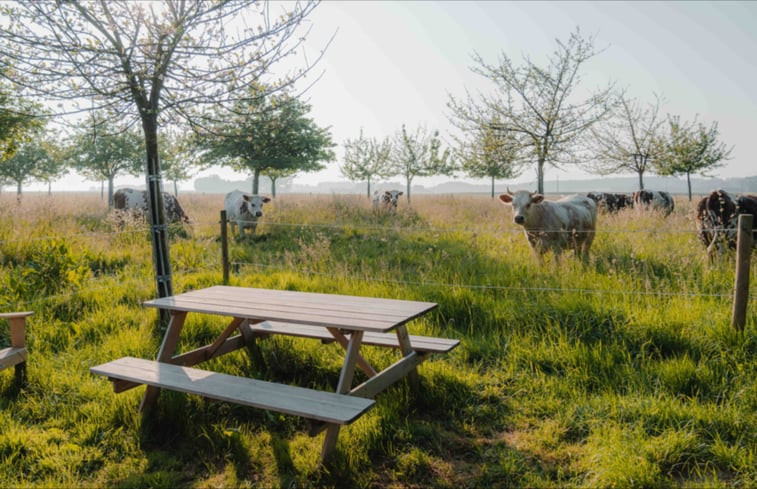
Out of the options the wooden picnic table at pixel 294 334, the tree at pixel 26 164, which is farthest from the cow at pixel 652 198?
the tree at pixel 26 164

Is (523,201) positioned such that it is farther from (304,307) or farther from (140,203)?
(140,203)

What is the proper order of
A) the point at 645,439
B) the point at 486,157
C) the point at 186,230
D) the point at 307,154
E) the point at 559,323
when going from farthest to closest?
1. the point at 307,154
2. the point at 486,157
3. the point at 186,230
4. the point at 559,323
5. the point at 645,439

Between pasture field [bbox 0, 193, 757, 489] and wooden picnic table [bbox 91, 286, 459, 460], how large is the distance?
0.26m

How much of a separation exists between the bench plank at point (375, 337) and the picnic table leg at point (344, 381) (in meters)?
0.68

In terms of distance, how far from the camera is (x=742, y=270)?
4277 mm

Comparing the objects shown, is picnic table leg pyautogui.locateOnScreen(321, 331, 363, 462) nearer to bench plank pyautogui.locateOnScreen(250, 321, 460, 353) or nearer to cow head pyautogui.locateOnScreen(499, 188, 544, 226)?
bench plank pyautogui.locateOnScreen(250, 321, 460, 353)

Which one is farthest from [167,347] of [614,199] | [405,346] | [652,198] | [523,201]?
[652,198]

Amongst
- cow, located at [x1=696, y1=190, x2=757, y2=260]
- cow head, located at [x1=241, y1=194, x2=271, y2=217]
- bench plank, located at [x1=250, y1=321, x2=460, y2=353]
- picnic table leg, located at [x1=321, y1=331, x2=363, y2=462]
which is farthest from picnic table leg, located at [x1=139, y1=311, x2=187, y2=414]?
cow head, located at [x1=241, y1=194, x2=271, y2=217]

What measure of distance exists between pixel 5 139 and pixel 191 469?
9499 millimetres

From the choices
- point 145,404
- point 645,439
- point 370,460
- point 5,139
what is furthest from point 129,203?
point 645,439

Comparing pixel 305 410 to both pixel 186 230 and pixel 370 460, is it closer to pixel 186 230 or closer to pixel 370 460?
pixel 370 460

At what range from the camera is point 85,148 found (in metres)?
27.5

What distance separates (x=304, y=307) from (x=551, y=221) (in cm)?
542

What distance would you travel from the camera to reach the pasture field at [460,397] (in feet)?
9.96
